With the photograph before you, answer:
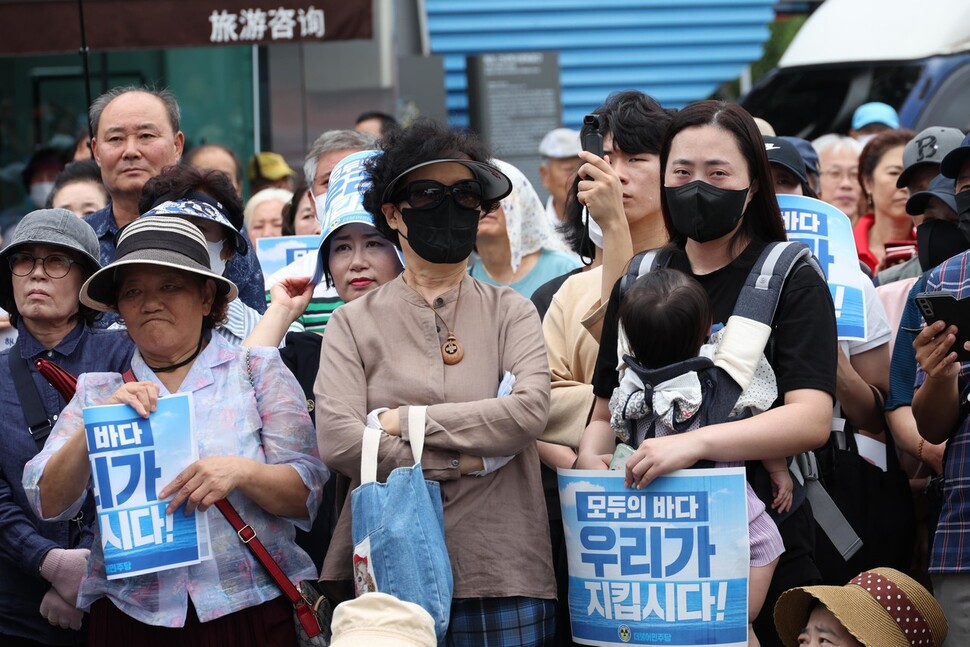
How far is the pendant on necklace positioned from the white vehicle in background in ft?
→ 24.3

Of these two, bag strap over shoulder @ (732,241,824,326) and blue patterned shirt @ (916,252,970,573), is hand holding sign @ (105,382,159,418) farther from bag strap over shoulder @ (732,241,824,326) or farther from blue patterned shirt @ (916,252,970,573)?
blue patterned shirt @ (916,252,970,573)

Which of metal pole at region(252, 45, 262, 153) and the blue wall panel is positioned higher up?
the blue wall panel

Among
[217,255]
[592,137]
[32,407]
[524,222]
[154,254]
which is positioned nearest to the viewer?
[154,254]

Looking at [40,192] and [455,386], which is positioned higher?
[40,192]

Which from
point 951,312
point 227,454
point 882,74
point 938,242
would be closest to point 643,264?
point 951,312

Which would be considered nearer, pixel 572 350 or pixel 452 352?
pixel 452 352

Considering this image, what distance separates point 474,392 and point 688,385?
0.65 metres

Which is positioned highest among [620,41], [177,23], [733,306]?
[620,41]

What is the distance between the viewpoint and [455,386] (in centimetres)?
378

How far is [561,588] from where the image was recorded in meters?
3.99

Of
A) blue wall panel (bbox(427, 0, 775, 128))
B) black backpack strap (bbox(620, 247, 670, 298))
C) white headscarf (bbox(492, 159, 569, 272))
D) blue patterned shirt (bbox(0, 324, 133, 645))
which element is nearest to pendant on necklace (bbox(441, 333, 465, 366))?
black backpack strap (bbox(620, 247, 670, 298))

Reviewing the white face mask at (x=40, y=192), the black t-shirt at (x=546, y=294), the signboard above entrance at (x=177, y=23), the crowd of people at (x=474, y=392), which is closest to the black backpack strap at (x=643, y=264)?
the crowd of people at (x=474, y=392)

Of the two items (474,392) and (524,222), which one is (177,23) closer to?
(524,222)

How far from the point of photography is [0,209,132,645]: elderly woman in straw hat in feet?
13.8
